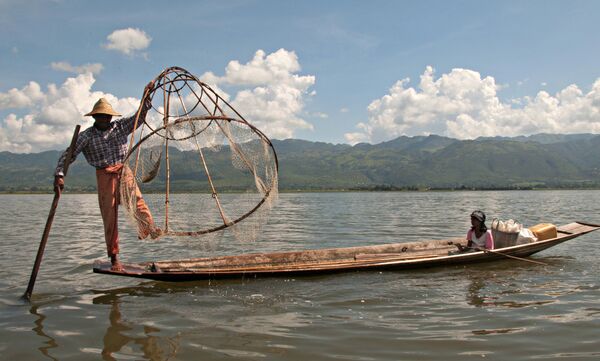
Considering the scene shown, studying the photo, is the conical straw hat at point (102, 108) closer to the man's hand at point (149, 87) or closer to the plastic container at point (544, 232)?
the man's hand at point (149, 87)

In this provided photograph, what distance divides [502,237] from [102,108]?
915 centimetres

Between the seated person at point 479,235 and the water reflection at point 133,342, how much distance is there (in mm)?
7100

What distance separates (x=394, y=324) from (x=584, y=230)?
Result: 27.8ft

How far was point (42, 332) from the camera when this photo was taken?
6.28 meters

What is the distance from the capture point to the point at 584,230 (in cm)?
1234

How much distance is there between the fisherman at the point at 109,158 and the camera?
7.56m

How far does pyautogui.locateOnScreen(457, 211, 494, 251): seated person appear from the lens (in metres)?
10.5

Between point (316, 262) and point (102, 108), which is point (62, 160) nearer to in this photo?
point (102, 108)

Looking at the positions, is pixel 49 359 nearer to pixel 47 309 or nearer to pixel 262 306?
pixel 47 309

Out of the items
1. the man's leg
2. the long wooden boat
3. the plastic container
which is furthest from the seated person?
the man's leg

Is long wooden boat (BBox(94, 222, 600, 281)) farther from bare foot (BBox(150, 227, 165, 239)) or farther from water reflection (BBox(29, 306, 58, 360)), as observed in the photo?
water reflection (BBox(29, 306, 58, 360))

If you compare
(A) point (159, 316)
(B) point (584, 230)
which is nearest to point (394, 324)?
(A) point (159, 316)

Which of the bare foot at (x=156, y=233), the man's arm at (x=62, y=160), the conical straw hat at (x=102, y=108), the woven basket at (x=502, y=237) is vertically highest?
the conical straw hat at (x=102, y=108)

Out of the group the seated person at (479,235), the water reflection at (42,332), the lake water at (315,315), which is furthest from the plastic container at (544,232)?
the water reflection at (42,332)
